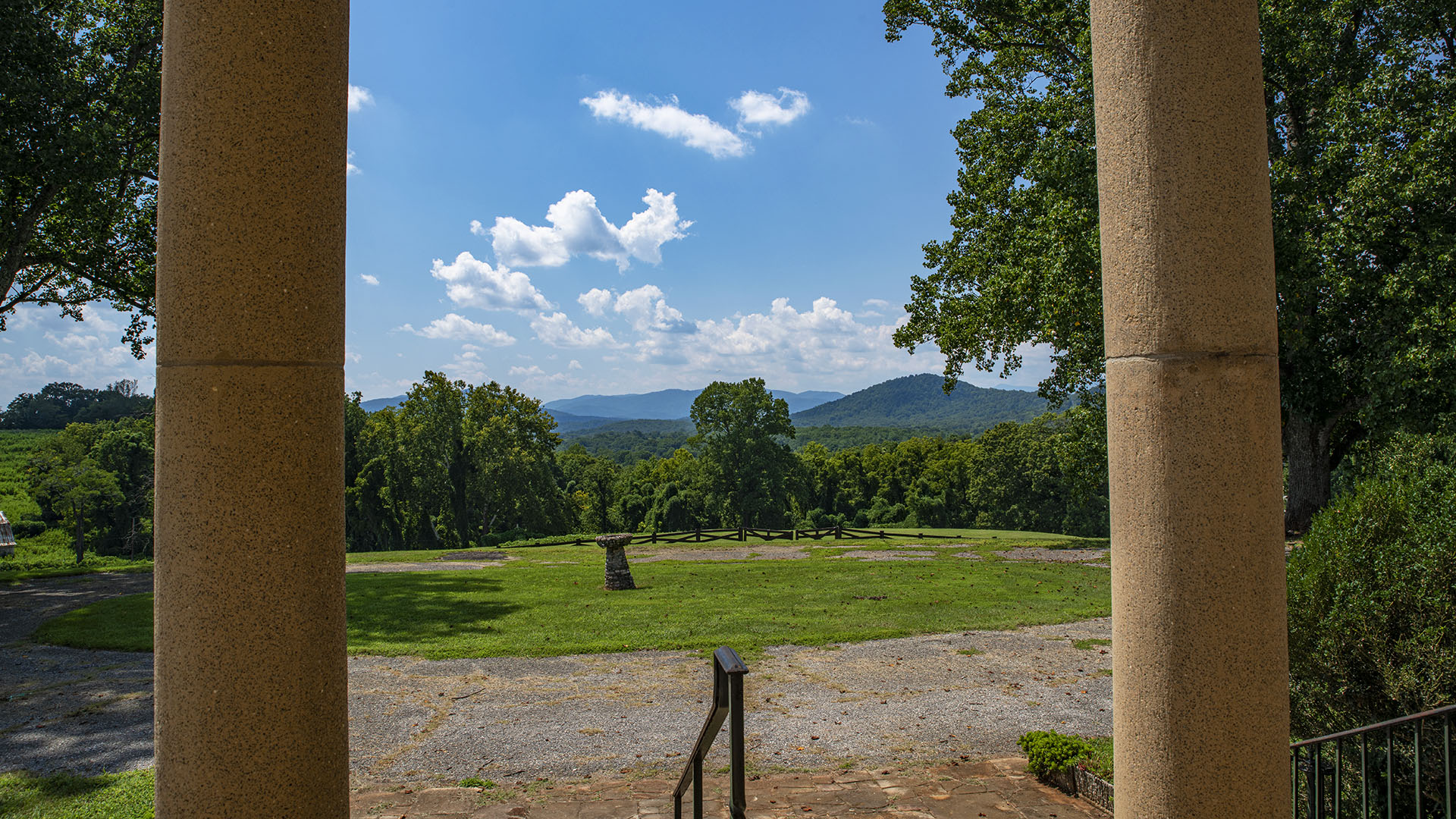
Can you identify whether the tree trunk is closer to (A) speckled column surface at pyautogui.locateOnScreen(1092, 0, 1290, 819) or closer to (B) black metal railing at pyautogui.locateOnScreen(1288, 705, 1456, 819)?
(B) black metal railing at pyautogui.locateOnScreen(1288, 705, 1456, 819)

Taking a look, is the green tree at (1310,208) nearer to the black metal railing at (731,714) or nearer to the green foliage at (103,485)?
the black metal railing at (731,714)

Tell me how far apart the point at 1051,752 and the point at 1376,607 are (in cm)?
235

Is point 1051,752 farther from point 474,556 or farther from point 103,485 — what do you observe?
point 103,485

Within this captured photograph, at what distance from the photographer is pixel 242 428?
2.27m

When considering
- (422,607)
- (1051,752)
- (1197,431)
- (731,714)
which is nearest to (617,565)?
(422,607)

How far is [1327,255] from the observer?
535 inches

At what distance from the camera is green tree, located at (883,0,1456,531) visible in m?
12.8

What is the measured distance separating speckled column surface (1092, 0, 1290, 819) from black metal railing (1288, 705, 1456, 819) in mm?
1974

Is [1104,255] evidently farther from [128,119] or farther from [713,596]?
[128,119]

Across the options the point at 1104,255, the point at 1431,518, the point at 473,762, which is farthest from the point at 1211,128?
the point at 473,762

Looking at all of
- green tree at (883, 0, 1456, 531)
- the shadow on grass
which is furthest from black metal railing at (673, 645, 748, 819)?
green tree at (883, 0, 1456, 531)

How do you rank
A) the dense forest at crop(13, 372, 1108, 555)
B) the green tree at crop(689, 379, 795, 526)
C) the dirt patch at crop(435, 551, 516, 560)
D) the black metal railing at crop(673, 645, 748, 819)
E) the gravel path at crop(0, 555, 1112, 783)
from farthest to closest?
the green tree at crop(689, 379, 795, 526) < the dense forest at crop(13, 372, 1108, 555) < the dirt patch at crop(435, 551, 516, 560) < the gravel path at crop(0, 555, 1112, 783) < the black metal railing at crop(673, 645, 748, 819)

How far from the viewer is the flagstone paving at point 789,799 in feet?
17.0

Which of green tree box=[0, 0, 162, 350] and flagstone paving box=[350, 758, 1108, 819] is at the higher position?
green tree box=[0, 0, 162, 350]
